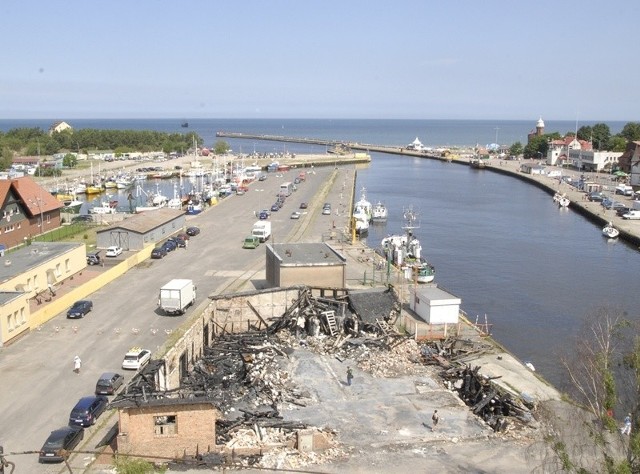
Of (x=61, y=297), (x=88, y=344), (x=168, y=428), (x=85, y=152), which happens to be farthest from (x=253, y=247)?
(x=85, y=152)

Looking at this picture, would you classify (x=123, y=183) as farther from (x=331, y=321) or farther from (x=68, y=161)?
(x=331, y=321)

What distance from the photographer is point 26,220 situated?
43.8 m

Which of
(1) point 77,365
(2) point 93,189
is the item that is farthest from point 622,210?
(2) point 93,189

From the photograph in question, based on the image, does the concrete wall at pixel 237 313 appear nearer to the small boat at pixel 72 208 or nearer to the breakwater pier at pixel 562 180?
the small boat at pixel 72 208

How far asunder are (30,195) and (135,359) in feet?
94.4

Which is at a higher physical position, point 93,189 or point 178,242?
point 178,242

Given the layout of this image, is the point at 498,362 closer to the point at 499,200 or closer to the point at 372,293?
the point at 372,293

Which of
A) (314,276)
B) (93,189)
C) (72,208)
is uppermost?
(314,276)

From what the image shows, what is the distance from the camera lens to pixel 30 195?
4578cm

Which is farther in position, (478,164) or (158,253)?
(478,164)

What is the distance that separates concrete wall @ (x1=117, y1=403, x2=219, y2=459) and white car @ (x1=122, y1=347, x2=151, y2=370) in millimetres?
5582

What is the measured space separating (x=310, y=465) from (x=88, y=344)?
456 inches

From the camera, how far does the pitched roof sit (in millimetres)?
42438

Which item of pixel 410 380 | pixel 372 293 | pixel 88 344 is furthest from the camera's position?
pixel 372 293
